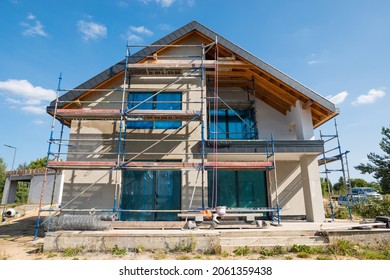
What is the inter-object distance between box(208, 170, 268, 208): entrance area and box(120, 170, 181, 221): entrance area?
1.90 metres

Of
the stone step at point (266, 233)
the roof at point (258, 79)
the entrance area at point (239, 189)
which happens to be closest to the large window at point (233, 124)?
the roof at point (258, 79)

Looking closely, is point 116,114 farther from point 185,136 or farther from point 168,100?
point 185,136

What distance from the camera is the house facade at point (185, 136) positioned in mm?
→ 9891

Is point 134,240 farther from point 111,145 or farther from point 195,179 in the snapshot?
point 111,145

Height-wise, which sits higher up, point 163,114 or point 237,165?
point 163,114

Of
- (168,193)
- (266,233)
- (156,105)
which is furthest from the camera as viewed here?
(156,105)

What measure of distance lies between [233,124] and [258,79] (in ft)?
8.80

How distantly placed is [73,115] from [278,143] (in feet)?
29.6

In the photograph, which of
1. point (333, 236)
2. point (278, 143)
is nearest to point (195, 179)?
point (278, 143)

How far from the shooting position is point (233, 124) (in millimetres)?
12570

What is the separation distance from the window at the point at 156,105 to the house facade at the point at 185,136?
5 centimetres

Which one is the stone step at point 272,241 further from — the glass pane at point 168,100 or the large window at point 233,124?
the glass pane at point 168,100

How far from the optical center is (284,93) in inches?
448

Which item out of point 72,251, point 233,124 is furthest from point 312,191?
point 72,251
